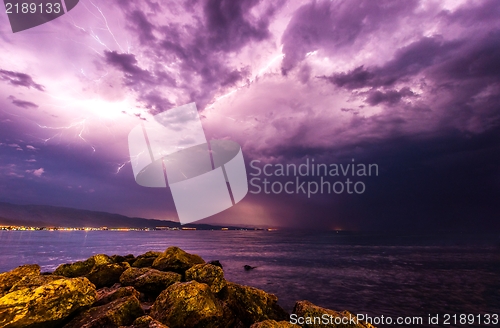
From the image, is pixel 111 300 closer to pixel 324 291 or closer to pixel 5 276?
pixel 5 276

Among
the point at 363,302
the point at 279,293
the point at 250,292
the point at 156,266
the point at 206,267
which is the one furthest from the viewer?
the point at 279,293

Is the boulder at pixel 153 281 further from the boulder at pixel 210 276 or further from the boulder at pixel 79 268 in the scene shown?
the boulder at pixel 79 268

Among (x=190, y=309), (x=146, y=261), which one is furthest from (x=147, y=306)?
(x=146, y=261)

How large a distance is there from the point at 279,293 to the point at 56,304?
20768 mm

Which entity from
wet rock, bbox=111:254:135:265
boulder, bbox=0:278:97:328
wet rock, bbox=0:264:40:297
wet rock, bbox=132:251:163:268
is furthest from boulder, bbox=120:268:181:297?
wet rock, bbox=111:254:135:265

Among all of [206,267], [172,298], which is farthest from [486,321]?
[172,298]

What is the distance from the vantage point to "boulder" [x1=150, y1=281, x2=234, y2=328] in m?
6.96

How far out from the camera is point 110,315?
22.1ft

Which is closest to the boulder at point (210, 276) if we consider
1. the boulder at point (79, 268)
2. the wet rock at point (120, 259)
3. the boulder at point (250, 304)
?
the boulder at point (250, 304)

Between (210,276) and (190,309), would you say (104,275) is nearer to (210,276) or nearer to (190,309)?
(210,276)

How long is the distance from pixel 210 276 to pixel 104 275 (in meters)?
6.07

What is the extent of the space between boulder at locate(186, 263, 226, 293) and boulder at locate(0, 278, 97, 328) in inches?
147

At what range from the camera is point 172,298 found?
734 cm

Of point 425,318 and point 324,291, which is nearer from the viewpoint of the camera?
point 425,318
